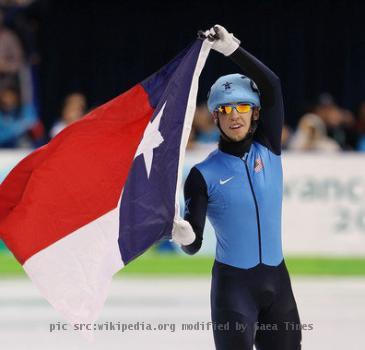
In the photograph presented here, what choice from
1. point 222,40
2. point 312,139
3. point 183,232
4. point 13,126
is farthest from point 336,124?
point 183,232

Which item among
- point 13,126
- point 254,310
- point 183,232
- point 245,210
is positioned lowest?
point 254,310

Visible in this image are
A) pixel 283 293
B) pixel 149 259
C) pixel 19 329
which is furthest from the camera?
pixel 149 259

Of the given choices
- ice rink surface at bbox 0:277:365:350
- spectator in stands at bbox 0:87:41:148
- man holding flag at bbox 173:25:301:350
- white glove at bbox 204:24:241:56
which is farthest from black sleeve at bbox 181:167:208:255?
spectator in stands at bbox 0:87:41:148

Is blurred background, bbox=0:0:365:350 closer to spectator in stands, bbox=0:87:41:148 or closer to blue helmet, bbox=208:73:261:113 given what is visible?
spectator in stands, bbox=0:87:41:148

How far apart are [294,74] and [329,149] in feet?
12.4

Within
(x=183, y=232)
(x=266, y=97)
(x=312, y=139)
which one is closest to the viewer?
(x=183, y=232)

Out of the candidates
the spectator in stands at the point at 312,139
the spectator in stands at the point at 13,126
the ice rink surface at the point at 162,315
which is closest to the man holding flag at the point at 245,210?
the ice rink surface at the point at 162,315

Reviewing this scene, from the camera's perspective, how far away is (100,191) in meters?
5.45

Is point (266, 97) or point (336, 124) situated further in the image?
point (336, 124)

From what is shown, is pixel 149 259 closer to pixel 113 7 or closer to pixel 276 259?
pixel 113 7

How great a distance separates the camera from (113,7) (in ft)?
53.1

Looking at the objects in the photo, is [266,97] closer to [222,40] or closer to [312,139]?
[222,40]

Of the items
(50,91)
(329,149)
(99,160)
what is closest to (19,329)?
(99,160)

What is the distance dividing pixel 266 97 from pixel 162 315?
4117mm
